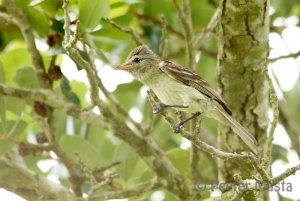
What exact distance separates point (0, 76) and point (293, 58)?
88.7 inches

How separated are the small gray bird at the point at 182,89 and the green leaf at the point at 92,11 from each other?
1.62 ft

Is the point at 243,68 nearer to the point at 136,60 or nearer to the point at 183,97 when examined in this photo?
the point at 183,97

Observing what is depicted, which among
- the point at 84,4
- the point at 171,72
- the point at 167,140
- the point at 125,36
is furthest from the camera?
the point at 167,140

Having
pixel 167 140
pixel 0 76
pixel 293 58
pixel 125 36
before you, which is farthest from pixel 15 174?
pixel 293 58

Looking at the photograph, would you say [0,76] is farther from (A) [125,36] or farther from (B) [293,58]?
(B) [293,58]

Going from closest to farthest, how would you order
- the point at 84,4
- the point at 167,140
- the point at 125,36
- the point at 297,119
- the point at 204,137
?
1. the point at 84,4
2. the point at 125,36
3. the point at 204,137
4. the point at 167,140
5. the point at 297,119

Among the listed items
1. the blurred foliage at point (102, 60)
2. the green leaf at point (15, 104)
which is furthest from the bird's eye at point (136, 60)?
the green leaf at point (15, 104)

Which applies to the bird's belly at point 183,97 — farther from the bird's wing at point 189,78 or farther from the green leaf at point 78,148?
the green leaf at point 78,148

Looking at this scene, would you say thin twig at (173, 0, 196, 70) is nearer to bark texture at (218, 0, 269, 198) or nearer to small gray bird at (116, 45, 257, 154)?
small gray bird at (116, 45, 257, 154)

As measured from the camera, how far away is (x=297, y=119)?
6035mm

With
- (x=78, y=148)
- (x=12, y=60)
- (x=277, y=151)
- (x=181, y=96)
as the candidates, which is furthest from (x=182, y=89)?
(x=12, y=60)

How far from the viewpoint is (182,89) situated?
13.2 ft

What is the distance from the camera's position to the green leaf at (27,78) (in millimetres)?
4258

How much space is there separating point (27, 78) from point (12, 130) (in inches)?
Result: 13.9
